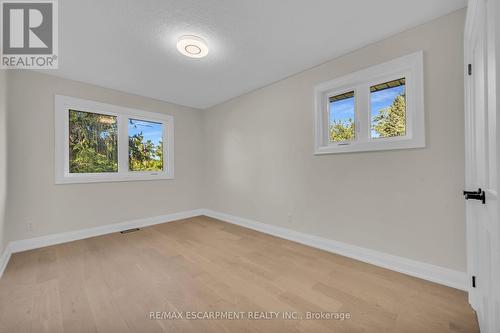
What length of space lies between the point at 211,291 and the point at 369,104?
2615 millimetres

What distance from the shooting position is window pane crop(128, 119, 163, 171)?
381cm

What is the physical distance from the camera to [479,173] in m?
1.26

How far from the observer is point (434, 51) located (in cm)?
187

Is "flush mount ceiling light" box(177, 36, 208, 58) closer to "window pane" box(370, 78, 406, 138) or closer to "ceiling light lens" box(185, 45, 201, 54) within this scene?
"ceiling light lens" box(185, 45, 201, 54)

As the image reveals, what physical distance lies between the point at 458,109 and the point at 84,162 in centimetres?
479

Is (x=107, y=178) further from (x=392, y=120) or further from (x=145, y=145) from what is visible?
(x=392, y=120)

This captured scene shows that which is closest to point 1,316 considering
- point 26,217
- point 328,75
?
point 26,217

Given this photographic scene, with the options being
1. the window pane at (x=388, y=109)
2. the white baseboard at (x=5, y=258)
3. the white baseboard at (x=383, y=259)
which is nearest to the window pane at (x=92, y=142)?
the white baseboard at (x=5, y=258)

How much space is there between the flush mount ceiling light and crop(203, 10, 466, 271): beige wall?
52.5 inches

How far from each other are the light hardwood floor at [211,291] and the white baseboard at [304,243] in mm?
93

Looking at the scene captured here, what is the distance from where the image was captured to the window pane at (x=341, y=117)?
2.54 m

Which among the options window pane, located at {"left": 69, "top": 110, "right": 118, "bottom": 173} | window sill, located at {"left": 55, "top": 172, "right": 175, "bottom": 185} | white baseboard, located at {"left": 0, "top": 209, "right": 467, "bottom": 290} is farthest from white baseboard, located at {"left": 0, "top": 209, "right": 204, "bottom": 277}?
window pane, located at {"left": 69, "top": 110, "right": 118, "bottom": 173}

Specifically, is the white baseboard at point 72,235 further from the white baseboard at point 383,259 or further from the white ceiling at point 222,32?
the white ceiling at point 222,32
